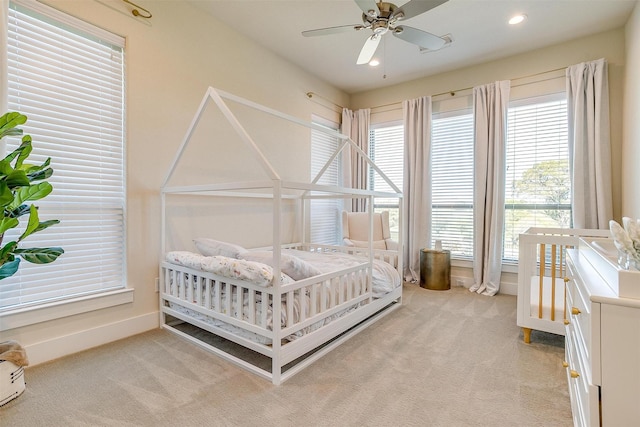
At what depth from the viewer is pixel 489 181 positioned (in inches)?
143

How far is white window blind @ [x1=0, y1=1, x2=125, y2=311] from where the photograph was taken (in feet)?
6.29

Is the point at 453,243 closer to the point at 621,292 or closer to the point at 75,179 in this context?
the point at 621,292

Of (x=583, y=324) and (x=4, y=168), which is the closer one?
(x=583, y=324)

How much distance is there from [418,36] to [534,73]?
2127mm

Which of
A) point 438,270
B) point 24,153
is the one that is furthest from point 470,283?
point 24,153

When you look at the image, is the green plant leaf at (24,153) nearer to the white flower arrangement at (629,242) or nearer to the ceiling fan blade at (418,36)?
the ceiling fan blade at (418,36)

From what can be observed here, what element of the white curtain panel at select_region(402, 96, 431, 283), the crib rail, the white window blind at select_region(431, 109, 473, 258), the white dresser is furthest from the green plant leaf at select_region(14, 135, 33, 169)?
the white window blind at select_region(431, 109, 473, 258)

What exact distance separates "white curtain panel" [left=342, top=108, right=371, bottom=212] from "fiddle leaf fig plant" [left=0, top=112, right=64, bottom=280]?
3618mm

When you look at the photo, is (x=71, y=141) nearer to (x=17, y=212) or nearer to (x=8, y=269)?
(x=17, y=212)

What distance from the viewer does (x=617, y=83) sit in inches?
120

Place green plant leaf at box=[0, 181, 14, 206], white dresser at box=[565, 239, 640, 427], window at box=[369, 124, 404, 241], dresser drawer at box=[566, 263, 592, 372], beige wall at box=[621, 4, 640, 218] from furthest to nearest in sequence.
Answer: window at box=[369, 124, 404, 241], beige wall at box=[621, 4, 640, 218], green plant leaf at box=[0, 181, 14, 206], dresser drawer at box=[566, 263, 592, 372], white dresser at box=[565, 239, 640, 427]

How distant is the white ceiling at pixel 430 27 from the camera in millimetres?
2709

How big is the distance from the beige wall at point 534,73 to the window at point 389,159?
0.62 ft

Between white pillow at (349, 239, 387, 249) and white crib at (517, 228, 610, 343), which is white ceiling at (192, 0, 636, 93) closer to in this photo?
white crib at (517, 228, 610, 343)
